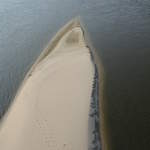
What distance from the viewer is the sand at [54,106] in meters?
19.2

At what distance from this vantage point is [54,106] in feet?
73.2

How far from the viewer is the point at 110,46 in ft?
101

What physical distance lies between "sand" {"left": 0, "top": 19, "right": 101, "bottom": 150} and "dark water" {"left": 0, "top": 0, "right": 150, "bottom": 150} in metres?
1.61

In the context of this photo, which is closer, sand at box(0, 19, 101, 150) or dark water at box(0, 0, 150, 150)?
sand at box(0, 19, 101, 150)

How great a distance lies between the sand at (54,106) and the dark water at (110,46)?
1608mm

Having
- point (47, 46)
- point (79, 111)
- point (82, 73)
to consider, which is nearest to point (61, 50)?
point (47, 46)

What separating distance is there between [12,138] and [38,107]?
132 inches

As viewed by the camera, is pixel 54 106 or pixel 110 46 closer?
pixel 54 106

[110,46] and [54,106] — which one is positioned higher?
[110,46]

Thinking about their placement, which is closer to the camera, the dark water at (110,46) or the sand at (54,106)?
the sand at (54,106)

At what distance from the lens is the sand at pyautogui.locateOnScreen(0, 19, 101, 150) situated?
1925 centimetres

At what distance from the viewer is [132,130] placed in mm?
19750

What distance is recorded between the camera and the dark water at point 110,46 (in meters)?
20.6

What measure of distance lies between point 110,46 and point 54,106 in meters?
11.2
